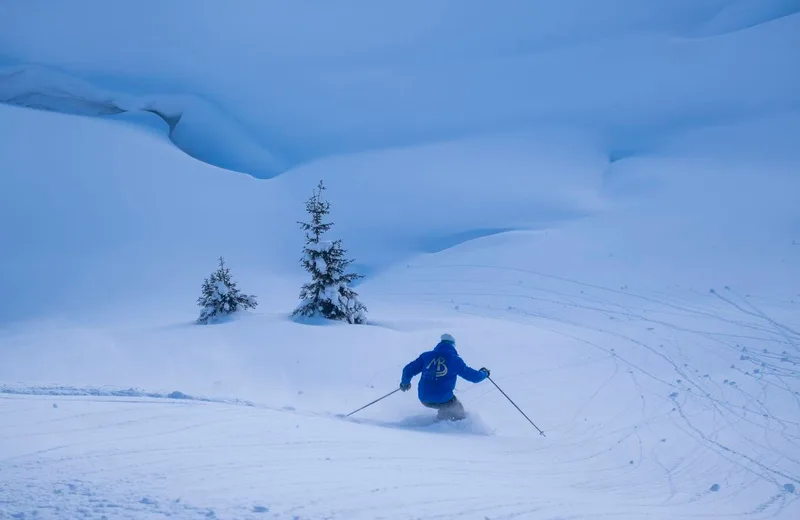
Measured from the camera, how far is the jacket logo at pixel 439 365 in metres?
7.05

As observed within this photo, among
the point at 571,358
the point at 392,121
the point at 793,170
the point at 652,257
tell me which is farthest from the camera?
the point at 392,121

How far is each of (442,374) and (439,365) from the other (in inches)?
4.5

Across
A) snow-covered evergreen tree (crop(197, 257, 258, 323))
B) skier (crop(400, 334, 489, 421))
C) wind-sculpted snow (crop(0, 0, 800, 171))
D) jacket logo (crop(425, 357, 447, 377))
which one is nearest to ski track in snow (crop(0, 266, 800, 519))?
skier (crop(400, 334, 489, 421))

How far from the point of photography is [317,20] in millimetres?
44375

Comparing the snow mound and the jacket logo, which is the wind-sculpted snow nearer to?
the snow mound

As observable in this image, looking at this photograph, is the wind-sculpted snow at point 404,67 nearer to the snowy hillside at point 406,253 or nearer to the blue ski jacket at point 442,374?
the snowy hillside at point 406,253

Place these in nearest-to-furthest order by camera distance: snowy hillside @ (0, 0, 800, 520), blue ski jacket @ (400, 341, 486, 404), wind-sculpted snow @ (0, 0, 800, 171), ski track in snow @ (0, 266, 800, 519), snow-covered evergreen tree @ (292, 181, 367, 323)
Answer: ski track in snow @ (0, 266, 800, 519) → snowy hillside @ (0, 0, 800, 520) → blue ski jacket @ (400, 341, 486, 404) → snow-covered evergreen tree @ (292, 181, 367, 323) → wind-sculpted snow @ (0, 0, 800, 171)

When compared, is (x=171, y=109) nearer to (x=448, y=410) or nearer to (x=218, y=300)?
(x=218, y=300)

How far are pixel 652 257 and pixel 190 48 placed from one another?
36901 millimetres

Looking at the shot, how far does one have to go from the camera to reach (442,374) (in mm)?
7039

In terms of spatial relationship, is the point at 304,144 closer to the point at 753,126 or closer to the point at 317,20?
the point at 317,20

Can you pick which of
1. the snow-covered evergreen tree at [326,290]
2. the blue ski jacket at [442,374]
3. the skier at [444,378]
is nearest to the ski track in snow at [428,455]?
the skier at [444,378]

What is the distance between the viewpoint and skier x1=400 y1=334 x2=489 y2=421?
7031 millimetres

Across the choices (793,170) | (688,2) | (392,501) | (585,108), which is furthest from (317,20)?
(392,501)
